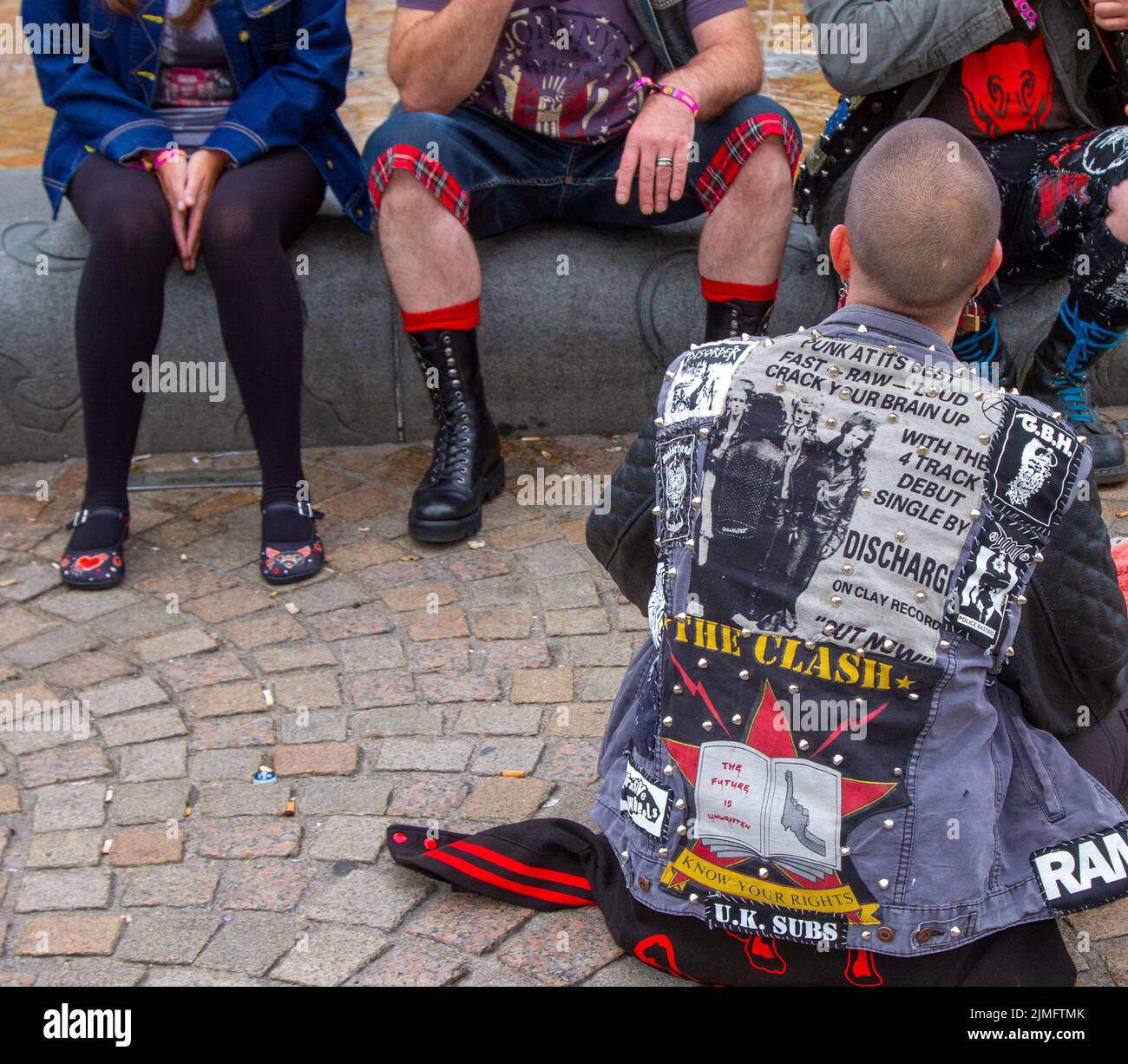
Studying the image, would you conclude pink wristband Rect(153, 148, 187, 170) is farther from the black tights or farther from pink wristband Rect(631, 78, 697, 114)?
pink wristband Rect(631, 78, 697, 114)

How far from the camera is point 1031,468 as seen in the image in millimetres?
1939

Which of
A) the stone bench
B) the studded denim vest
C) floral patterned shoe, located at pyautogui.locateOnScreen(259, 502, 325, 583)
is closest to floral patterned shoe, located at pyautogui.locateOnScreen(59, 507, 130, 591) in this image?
floral patterned shoe, located at pyautogui.locateOnScreen(259, 502, 325, 583)

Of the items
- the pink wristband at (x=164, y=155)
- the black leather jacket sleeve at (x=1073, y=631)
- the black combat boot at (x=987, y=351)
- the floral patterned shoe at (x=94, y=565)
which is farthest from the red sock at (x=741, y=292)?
the black leather jacket sleeve at (x=1073, y=631)

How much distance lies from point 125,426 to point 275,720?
102 cm

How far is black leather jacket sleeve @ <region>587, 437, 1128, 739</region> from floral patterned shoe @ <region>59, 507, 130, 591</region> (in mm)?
1723

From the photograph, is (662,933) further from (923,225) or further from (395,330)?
(395,330)

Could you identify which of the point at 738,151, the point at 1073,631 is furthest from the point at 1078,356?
the point at 1073,631

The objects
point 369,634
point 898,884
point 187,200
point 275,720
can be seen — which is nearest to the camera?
point 898,884

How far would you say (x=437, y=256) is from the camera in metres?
3.66

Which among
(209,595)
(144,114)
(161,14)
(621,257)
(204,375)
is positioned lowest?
(209,595)

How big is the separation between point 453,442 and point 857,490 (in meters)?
2.01

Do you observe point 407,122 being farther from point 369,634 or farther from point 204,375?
point 369,634

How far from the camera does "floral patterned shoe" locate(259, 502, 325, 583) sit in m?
3.55

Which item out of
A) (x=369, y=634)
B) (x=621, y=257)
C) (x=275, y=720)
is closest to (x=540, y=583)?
(x=369, y=634)
